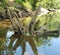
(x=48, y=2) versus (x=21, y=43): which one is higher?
(x=21, y=43)

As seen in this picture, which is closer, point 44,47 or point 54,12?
point 44,47

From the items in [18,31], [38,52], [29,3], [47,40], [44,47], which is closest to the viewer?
[38,52]

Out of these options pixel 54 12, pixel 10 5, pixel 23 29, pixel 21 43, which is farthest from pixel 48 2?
pixel 21 43

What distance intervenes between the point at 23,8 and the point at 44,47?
53.8ft

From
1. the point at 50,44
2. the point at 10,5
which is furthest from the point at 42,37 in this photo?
the point at 10,5

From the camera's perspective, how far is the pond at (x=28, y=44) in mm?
13406

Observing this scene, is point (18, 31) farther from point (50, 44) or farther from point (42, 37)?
point (50, 44)

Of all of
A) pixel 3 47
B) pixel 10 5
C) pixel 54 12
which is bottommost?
pixel 54 12

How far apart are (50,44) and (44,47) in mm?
794

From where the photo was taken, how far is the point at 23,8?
99.8ft

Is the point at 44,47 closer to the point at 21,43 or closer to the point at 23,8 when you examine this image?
the point at 21,43

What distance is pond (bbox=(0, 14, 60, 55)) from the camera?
44.0 ft

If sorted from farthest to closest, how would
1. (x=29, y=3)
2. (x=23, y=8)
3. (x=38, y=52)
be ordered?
(x=29, y=3)
(x=23, y=8)
(x=38, y=52)

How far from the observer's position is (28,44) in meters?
15.1
